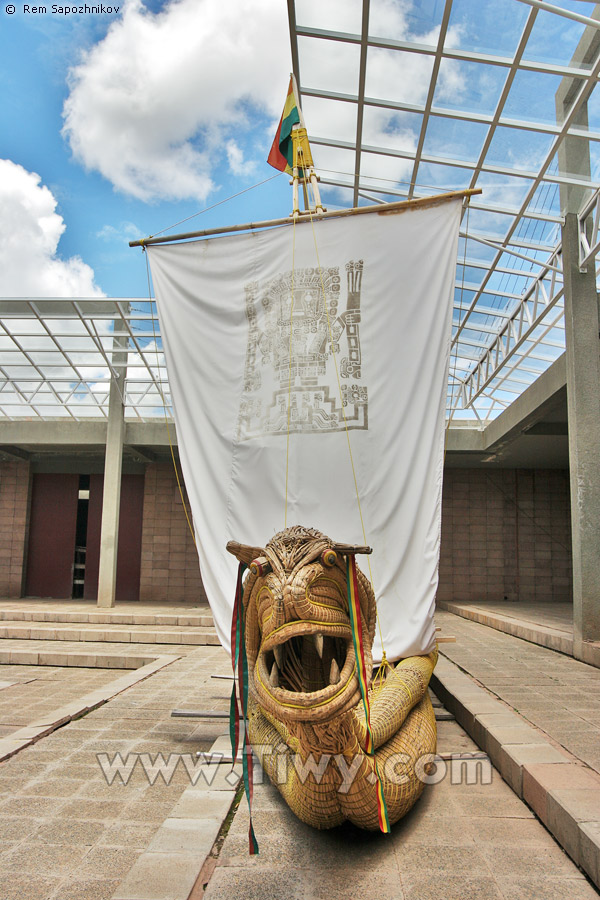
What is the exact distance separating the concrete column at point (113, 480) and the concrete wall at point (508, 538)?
8218 mm

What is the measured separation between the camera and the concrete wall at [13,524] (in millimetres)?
16359

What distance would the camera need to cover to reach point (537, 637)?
28.4 feet

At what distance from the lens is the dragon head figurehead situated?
210 centimetres

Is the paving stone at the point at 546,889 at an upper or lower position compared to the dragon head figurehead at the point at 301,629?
lower

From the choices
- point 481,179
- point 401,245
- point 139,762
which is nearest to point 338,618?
point 139,762

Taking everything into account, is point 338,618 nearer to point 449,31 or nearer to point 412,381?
point 412,381

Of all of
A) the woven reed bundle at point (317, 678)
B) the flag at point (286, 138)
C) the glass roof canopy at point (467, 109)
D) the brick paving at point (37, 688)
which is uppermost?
the glass roof canopy at point (467, 109)

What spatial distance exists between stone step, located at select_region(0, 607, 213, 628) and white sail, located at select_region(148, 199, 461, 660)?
263 inches

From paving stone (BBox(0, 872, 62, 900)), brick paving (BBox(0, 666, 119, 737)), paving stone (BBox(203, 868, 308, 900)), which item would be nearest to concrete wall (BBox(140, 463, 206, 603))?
brick paving (BBox(0, 666, 119, 737))

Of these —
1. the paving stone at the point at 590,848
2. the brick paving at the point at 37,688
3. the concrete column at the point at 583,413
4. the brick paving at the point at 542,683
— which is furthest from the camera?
the concrete column at the point at 583,413

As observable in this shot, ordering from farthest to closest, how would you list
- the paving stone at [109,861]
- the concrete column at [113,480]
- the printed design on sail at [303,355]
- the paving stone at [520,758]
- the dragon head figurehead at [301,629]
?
the concrete column at [113,480] < the printed design on sail at [303,355] < the paving stone at [520,758] < the paving stone at [109,861] < the dragon head figurehead at [301,629]

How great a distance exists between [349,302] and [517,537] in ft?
40.3

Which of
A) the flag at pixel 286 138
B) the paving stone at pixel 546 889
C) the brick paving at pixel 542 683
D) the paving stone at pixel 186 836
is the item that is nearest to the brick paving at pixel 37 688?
the paving stone at pixel 186 836

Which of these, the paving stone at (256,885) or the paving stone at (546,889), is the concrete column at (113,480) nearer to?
the paving stone at (256,885)
